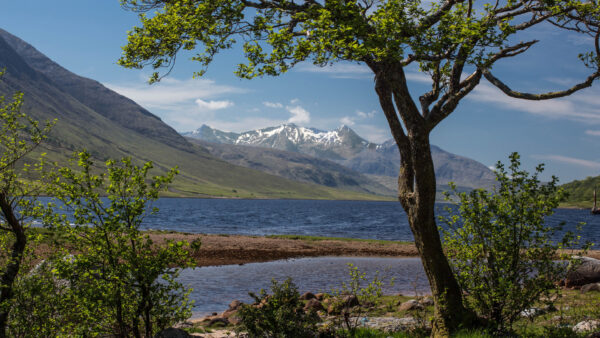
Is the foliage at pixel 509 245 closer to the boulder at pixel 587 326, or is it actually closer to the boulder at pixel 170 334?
the boulder at pixel 587 326

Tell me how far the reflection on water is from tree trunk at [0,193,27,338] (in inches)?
609

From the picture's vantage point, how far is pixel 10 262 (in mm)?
12602

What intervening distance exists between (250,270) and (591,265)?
30505 millimetres

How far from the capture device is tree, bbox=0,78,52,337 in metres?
12.5

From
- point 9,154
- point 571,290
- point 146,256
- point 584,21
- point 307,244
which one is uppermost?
point 584,21

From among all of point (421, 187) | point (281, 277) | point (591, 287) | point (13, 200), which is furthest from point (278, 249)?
point (421, 187)

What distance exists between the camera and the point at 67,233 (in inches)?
413

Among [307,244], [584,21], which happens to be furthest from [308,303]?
[307,244]

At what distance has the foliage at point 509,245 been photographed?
11789 mm

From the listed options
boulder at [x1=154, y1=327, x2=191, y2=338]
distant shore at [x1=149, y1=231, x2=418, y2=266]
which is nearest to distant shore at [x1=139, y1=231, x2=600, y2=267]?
distant shore at [x1=149, y1=231, x2=418, y2=266]

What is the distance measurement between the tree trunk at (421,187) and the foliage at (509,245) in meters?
0.70

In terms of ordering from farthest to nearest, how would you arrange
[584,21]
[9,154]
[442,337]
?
[9,154]
[442,337]
[584,21]

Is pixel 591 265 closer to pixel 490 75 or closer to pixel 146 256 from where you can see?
pixel 490 75

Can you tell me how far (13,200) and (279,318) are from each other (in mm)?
9232
